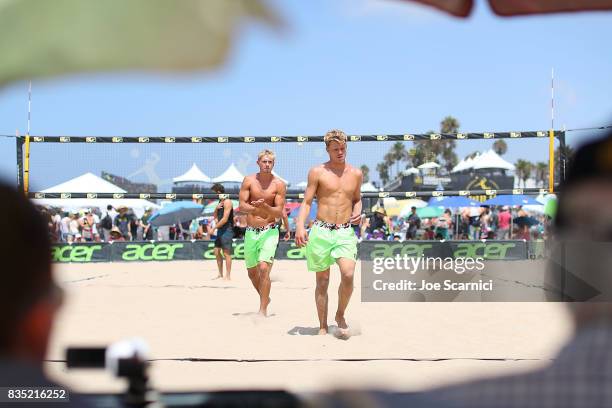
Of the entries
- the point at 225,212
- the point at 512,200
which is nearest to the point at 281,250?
the point at 225,212

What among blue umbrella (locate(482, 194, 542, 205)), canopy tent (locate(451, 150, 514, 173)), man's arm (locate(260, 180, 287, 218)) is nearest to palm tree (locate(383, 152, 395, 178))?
man's arm (locate(260, 180, 287, 218))

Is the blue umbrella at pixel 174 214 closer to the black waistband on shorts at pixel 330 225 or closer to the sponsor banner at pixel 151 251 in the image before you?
the sponsor banner at pixel 151 251

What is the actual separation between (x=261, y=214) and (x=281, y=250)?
36.9 feet

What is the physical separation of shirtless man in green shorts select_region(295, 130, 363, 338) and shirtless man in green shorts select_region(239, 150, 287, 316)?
908 millimetres

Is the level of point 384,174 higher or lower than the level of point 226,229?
higher

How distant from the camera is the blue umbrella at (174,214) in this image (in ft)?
74.8

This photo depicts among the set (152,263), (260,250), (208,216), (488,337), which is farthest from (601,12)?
(208,216)

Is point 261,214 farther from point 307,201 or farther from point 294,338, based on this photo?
point 294,338

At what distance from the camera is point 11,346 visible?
0.96 m

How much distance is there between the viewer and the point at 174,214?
2308 centimetres

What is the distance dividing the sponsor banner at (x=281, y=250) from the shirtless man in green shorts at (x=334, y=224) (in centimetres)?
933

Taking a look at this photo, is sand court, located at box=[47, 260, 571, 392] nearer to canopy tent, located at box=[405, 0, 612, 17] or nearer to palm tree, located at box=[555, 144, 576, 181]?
palm tree, located at box=[555, 144, 576, 181]

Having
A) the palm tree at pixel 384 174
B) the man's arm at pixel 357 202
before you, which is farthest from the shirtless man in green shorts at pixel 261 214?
the palm tree at pixel 384 174

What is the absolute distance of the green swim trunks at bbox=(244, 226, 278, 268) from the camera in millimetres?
6816
